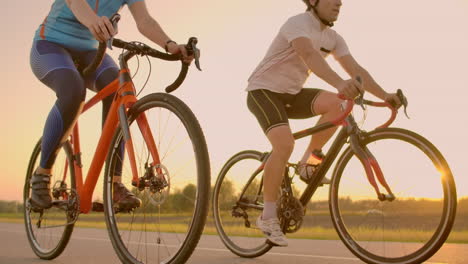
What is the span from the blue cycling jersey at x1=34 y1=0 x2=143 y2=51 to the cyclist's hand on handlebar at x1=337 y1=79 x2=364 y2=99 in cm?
178

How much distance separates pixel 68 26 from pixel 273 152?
196 centimetres

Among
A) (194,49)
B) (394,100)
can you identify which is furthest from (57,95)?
(394,100)

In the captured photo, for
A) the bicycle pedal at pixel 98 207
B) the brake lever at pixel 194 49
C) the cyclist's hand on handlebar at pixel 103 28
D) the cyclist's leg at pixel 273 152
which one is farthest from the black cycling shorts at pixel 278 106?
the cyclist's hand on handlebar at pixel 103 28

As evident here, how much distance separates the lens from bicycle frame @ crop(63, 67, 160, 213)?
13.0 feet

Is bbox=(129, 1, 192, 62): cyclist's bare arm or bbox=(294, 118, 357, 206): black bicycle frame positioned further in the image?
bbox=(294, 118, 357, 206): black bicycle frame

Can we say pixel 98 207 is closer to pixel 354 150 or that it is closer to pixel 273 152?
pixel 273 152

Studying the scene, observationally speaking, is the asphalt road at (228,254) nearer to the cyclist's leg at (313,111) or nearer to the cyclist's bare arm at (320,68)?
the cyclist's leg at (313,111)

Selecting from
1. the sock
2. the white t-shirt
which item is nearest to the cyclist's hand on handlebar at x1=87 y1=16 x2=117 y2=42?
the white t-shirt

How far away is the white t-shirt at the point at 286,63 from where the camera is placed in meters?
5.33

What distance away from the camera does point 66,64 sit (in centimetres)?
475

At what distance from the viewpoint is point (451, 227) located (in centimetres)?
417

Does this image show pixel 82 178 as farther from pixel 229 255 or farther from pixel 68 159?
pixel 229 255

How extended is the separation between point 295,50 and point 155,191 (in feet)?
6.60

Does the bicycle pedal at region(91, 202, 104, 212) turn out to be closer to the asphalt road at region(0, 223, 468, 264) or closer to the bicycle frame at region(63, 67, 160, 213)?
the bicycle frame at region(63, 67, 160, 213)
